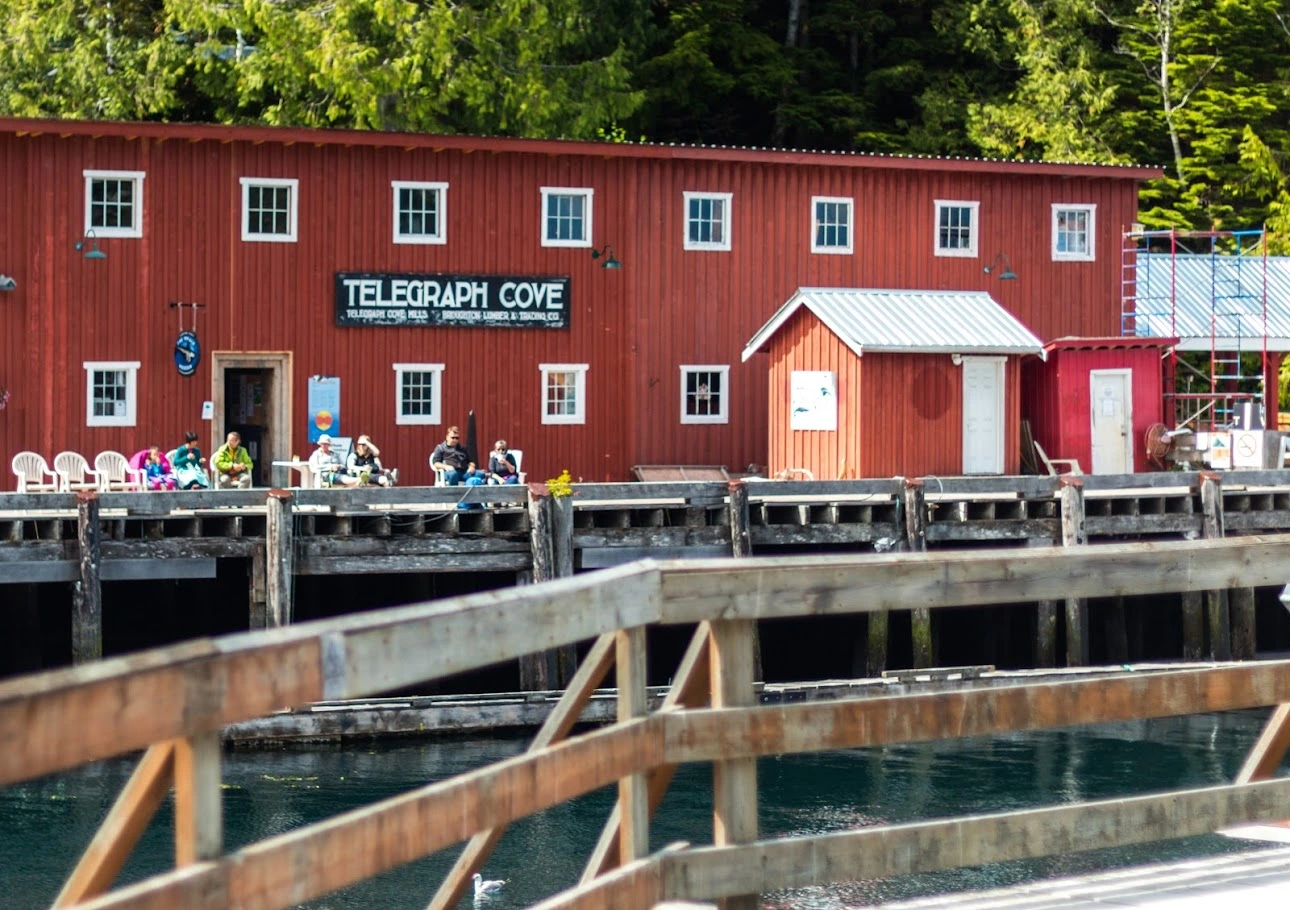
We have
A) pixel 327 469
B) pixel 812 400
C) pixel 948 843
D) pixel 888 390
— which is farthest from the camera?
pixel 812 400

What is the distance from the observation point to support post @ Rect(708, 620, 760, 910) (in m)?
5.20

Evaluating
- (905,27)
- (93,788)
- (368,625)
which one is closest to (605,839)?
(368,625)

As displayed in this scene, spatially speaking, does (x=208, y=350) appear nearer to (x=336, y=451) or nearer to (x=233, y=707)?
(x=336, y=451)

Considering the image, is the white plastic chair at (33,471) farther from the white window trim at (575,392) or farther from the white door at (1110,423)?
the white door at (1110,423)

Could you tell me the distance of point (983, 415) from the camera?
32031 mm

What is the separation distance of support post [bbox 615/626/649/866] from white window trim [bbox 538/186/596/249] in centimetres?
2818

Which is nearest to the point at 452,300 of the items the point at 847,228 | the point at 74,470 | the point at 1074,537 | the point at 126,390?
the point at 126,390

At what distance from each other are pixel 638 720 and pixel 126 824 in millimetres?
1714

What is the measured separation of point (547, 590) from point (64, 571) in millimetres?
18205

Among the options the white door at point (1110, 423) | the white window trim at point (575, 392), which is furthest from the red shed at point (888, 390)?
the white window trim at point (575, 392)

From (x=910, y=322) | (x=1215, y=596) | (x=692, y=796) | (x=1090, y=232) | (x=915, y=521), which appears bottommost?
(x=692, y=796)

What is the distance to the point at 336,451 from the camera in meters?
30.9

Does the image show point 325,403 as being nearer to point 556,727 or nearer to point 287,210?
point 287,210

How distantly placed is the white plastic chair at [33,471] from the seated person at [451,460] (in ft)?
18.3
